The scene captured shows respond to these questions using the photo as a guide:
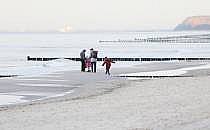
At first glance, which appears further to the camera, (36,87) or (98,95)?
(36,87)

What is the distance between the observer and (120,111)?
13.3m

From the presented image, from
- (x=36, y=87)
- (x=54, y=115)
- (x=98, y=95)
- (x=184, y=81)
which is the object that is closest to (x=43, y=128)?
(x=54, y=115)

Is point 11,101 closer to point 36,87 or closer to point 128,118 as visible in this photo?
point 36,87

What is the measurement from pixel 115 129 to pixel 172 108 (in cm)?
371

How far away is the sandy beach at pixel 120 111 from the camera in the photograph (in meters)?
10.9

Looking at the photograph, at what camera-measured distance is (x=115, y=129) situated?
1036 centimetres

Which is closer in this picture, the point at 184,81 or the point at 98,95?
the point at 98,95

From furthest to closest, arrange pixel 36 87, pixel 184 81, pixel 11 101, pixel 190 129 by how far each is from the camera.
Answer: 1. pixel 184 81
2. pixel 36 87
3. pixel 11 101
4. pixel 190 129

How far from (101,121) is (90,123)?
14.5 inches

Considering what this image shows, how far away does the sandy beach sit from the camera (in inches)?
431

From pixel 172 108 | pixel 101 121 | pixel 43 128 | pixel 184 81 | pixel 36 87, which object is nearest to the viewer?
pixel 43 128

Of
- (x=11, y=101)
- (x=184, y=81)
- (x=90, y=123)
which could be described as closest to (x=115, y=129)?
(x=90, y=123)

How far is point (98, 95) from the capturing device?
59.4 ft

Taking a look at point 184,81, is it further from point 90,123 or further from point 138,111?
point 90,123
